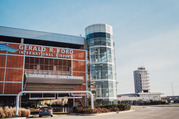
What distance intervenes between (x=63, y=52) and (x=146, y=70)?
Answer: 128421mm

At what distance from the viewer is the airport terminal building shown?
32.4 metres

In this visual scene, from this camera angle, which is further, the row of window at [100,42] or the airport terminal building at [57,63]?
the row of window at [100,42]

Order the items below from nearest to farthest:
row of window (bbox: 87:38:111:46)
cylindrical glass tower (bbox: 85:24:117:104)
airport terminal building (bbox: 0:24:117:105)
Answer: airport terminal building (bbox: 0:24:117:105) → cylindrical glass tower (bbox: 85:24:117:104) → row of window (bbox: 87:38:111:46)

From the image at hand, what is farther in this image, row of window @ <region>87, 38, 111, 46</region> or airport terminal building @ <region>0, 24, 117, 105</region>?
row of window @ <region>87, 38, 111, 46</region>

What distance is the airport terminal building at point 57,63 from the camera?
106 feet

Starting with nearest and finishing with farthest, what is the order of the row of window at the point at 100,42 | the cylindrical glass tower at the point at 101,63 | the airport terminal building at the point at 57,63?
the airport terminal building at the point at 57,63
the cylindrical glass tower at the point at 101,63
the row of window at the point at 100,42

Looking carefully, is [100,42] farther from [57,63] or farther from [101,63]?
[57,63]

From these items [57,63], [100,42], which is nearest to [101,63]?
[100,42]

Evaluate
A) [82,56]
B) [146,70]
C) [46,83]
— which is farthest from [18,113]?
[146,70]

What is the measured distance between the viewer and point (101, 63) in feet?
140

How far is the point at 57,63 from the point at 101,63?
1031 centimetres

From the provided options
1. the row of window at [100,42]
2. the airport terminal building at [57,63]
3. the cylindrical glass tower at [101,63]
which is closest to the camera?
the airport terminal building at [57,63]

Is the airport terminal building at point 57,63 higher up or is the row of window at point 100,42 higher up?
the row of window at point 100,42

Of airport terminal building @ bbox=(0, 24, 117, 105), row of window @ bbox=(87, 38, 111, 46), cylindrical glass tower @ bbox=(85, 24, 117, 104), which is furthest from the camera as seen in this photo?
row of window @ bbox=(87, 38, 111, 46)
